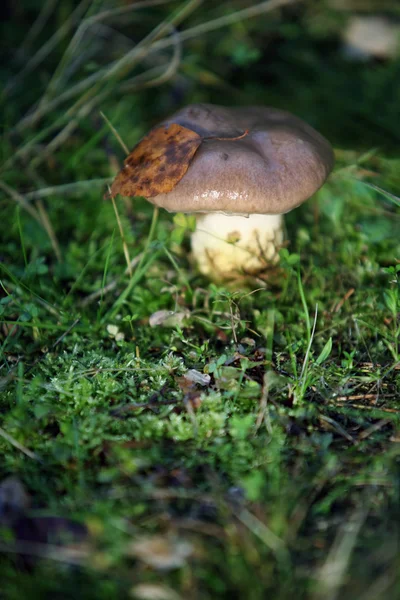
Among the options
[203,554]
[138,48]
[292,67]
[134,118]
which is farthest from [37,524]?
[292,67]

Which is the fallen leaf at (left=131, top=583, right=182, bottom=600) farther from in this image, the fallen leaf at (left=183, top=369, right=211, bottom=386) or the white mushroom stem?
the white mushroom stem

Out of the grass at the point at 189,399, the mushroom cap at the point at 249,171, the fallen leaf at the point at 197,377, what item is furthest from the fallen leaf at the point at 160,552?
the mushroom cap at the point at 249,171

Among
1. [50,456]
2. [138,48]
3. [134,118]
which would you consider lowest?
[50,456]

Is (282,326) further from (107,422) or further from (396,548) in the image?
(396,548)

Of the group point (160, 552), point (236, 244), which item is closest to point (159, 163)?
point (236, 244)

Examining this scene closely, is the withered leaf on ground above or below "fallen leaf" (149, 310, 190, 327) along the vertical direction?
above

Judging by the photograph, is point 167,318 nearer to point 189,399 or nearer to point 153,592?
point 189,399

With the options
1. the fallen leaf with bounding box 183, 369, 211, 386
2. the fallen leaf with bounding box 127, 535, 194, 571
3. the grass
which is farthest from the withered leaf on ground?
the fallen leaf with bounding box 127, 535, 194, 571
